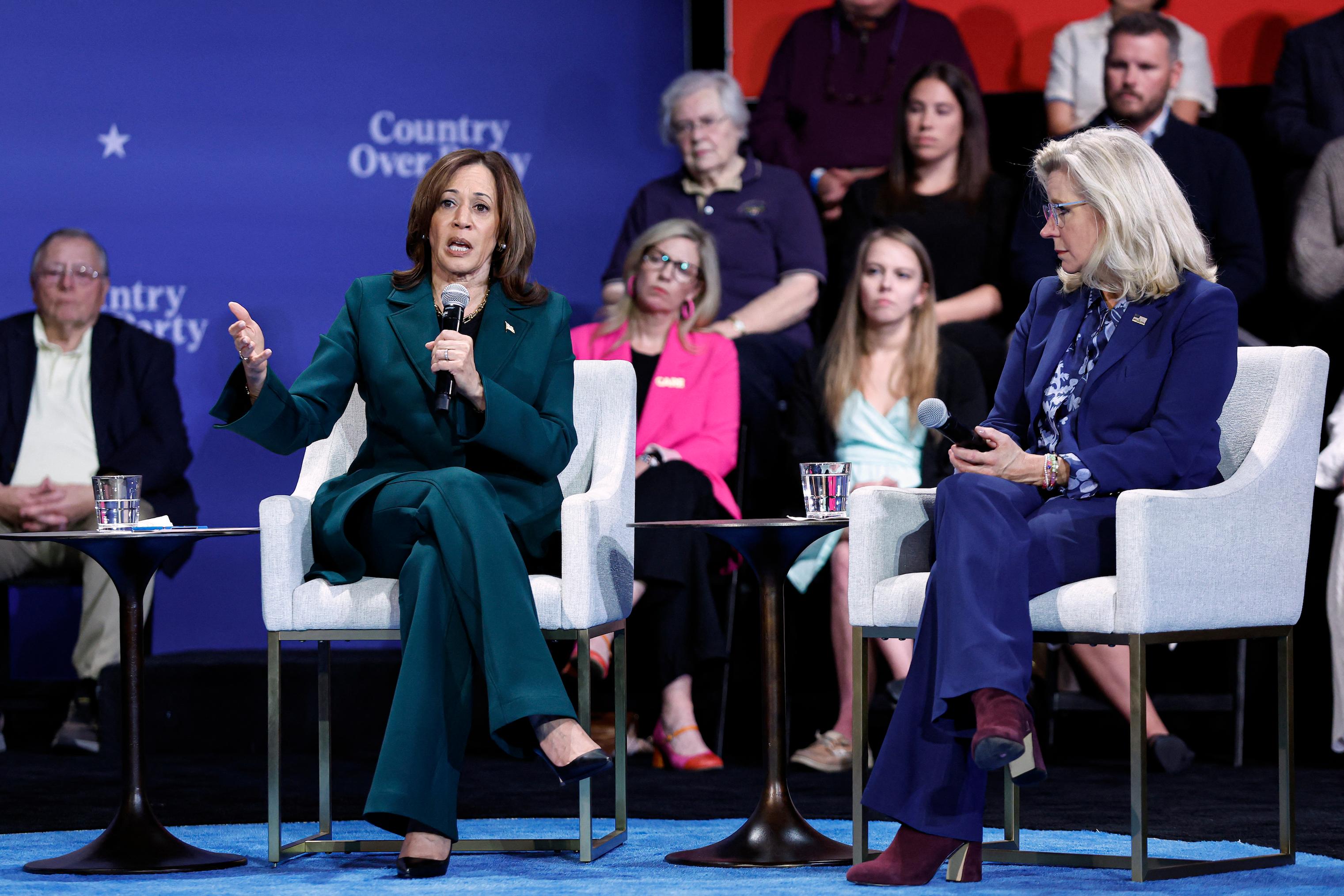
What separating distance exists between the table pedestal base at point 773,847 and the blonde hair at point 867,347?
1749mm

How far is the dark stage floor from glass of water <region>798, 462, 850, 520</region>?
798mm

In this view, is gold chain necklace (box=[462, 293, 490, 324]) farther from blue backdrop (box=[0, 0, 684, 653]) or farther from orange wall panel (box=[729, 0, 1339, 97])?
orange wall panel (box=[729, 0, 1339, 97])

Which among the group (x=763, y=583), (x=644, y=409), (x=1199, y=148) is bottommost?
(x=763, y=583)

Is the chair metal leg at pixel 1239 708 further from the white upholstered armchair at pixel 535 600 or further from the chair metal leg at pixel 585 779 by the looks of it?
the chair metal leg at pixel 585 779

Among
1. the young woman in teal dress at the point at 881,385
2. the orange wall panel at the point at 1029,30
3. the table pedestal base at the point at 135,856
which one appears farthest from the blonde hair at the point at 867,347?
the table pedestal base at the point at 135,856

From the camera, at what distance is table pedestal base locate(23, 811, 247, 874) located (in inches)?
112

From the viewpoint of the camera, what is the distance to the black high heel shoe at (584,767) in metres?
2.70

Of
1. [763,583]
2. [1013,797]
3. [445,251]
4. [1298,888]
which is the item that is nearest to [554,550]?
[763,583]

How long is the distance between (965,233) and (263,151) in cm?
236

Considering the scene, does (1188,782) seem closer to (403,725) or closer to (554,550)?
(554,550)

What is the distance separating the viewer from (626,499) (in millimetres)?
3209

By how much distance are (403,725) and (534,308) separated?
0.90 m

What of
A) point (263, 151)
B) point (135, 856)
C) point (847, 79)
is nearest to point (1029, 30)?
point (847, 79)

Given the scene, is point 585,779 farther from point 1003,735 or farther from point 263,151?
point 263,151
